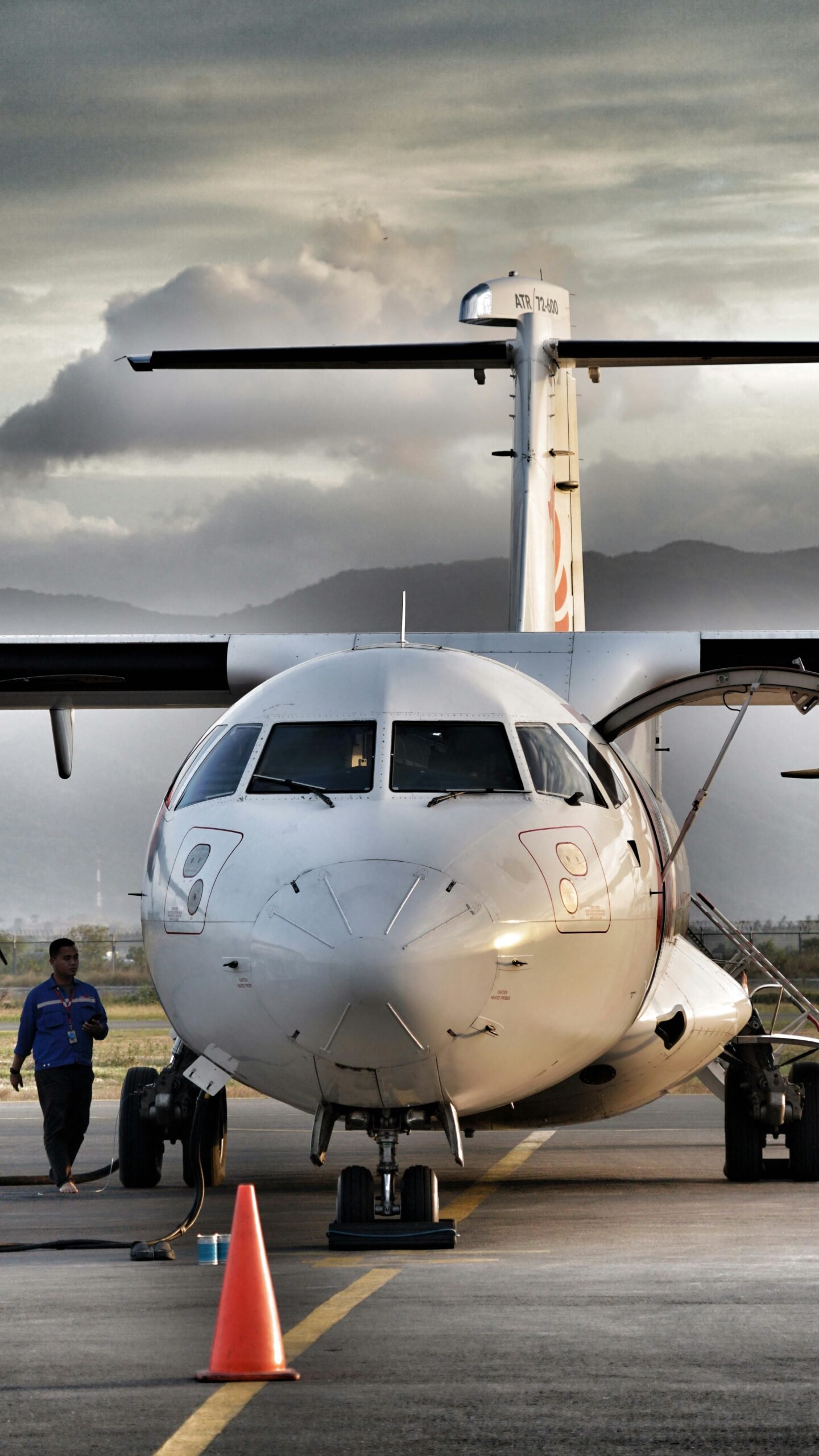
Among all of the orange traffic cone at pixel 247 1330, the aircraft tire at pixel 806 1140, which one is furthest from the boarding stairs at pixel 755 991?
the orange traffic cone at pixel 247 1330

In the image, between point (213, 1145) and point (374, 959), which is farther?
point (213, 1145)

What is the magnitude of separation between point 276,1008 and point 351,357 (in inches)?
367

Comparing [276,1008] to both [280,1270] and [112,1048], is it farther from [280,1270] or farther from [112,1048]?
[112,1048]

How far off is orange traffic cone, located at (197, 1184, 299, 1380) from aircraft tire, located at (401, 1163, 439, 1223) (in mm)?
2840

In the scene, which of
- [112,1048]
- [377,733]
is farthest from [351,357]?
[112,1048]

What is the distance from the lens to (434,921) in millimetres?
8898

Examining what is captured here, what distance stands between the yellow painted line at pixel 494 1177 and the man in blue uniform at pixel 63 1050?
2.53 meters

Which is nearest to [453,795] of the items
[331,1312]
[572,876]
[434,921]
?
[572,876]

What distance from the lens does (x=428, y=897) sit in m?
8.98

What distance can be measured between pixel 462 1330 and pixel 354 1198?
236cm

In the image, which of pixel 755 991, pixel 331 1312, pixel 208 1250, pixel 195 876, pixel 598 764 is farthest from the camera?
pixel 755 991

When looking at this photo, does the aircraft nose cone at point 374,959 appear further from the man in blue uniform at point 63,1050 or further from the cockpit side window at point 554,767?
the man in blue uniform at point 63,1050

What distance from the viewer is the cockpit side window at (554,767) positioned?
10.4m

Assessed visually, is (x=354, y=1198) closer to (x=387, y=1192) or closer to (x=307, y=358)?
(x=387, y=1192)
